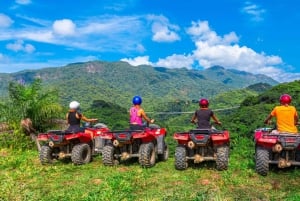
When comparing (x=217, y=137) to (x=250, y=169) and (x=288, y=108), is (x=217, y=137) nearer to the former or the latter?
(x=250, y=169)

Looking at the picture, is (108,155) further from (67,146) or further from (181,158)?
(181,158)

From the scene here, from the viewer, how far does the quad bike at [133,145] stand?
11672 mm

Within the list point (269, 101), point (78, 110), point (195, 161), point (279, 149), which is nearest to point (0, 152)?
point (78, 110)

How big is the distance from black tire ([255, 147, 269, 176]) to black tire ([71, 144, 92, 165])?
17.4 feet

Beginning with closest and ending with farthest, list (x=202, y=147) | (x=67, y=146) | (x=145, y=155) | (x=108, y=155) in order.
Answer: (x=202, y=147)
(x=145, y=155)
(x=108, y=155)
(x=67, y=146)

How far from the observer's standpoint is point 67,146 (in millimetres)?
12844

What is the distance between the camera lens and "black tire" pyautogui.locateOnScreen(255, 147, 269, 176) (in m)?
10.3

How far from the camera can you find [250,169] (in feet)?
36.2

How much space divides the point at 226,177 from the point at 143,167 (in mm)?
2643

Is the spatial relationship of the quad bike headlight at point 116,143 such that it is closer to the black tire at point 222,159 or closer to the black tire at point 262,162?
the black tire at point 222,159

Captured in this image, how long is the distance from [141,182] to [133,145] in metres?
2.46

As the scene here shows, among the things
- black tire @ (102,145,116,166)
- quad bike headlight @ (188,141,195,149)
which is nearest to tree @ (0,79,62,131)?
black tire @ (102,145,116,166)

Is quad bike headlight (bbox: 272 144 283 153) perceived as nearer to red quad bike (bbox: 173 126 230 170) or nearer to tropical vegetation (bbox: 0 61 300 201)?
tropical vegetation (bbox: 0 61 300 201)

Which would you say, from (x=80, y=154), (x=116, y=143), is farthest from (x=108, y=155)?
(x=80, y=154)
